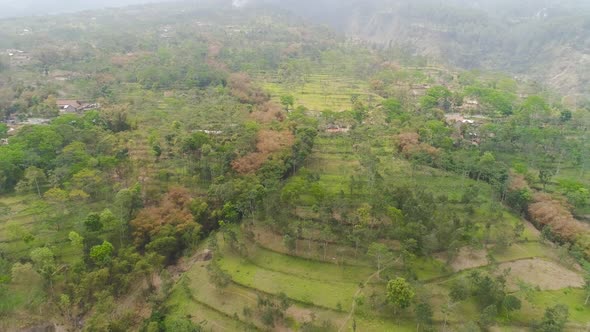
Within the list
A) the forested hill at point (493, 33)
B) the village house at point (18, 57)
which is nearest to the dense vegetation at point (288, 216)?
the village house at point (18, 57)

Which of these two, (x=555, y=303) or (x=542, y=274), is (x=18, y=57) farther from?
(x=555, y=303)

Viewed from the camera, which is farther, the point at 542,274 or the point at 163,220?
the point at 163,220

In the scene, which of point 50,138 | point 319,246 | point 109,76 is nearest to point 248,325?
point 319,246

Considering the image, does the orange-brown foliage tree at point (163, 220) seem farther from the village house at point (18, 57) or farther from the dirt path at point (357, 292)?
the village house at point (18, 57)

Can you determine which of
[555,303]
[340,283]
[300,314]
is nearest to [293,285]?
[300,314]

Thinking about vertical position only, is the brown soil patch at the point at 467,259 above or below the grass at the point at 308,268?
above

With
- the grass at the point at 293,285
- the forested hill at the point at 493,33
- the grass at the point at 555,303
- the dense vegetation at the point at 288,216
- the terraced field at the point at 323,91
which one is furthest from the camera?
the forested hill at the point at 493,33

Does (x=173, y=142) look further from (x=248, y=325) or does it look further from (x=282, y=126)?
(x=248, y=325)
